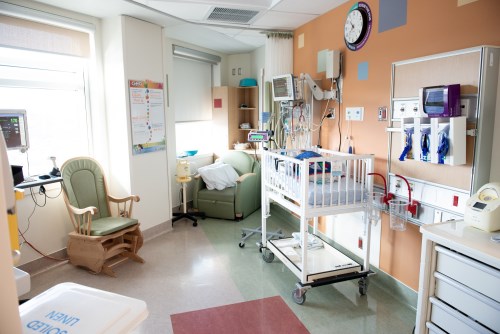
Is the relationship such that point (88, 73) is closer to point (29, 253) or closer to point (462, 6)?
point (29, 253)

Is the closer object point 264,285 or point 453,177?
point 453,177

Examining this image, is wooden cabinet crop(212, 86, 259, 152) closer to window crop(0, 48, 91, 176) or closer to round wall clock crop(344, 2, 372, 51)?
window crop(0, 48, 91, 176)

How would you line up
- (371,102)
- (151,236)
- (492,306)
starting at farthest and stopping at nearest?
(151,236), (371,102), (492,306)

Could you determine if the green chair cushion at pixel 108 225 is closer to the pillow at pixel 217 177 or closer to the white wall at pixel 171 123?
the white wall at pixel 171 123

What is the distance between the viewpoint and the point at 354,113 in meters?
3.29

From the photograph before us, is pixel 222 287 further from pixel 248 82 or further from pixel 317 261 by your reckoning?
pixel 248 82

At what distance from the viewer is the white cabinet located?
157 cm

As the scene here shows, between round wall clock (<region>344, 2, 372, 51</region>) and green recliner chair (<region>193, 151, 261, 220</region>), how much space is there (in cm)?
232

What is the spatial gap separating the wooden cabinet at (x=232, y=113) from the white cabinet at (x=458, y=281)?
406cm

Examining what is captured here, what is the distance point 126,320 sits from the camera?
0.96m

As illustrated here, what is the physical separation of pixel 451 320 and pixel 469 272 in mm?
308

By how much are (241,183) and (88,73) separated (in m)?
2.30

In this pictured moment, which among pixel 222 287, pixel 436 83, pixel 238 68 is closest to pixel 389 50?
pixel 436 83

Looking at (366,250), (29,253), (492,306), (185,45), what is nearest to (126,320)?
(492,306)
